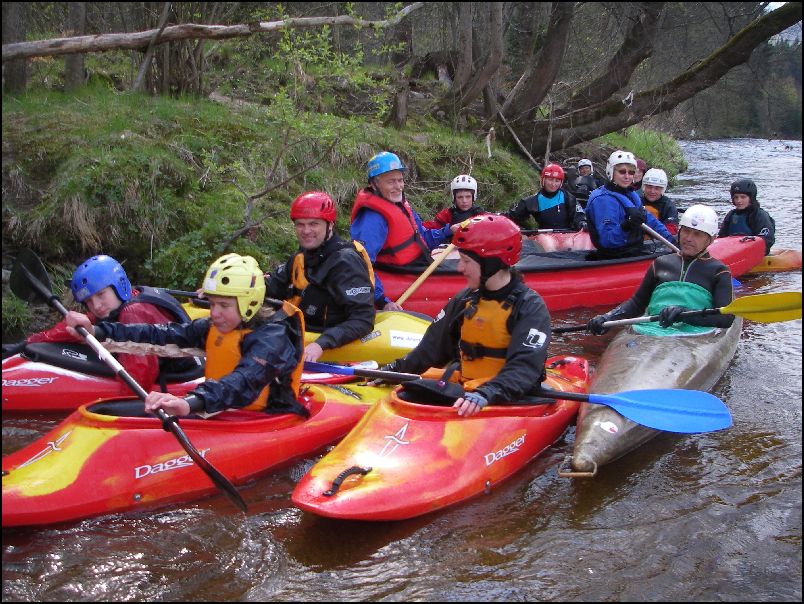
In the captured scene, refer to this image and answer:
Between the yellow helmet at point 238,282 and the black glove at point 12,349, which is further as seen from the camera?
the black glove at point 12,349

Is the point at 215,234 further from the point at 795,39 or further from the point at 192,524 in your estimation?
the point at 795,39

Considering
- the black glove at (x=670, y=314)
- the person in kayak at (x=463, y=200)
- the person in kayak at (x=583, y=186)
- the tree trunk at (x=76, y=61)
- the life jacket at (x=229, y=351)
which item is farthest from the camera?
the person in kayak at (x=583, y=186)

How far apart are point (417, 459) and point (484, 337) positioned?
87 cm

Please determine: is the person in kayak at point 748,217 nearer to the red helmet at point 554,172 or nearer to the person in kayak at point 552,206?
the person in kayak at point 552,206

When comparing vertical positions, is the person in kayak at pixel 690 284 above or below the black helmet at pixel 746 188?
below

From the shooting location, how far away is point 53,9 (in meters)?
10.3

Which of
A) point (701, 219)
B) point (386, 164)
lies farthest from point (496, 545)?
point (386, 164)

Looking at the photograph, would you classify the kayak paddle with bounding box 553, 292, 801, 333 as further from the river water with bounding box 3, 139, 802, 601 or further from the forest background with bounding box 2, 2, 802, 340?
the forest background with bounding box 2, 2, 802, 340

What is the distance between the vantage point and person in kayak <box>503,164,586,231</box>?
31.9 feet

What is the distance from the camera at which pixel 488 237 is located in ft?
14.1

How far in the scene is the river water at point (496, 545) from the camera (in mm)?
3428

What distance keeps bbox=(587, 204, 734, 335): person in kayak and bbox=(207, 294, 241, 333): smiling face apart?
277 centimetres

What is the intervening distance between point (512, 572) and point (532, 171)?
10701 millimetres

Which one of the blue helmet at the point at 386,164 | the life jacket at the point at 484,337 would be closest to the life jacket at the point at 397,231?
the blue helmet at the point at 386,164
